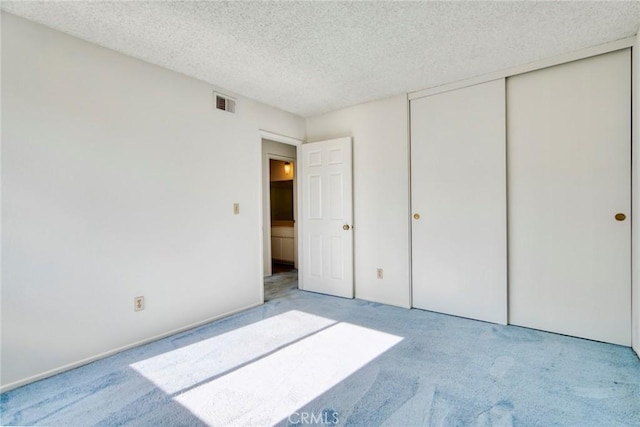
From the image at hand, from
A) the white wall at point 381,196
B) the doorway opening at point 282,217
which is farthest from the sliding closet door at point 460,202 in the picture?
the doorway opening at point 282,217

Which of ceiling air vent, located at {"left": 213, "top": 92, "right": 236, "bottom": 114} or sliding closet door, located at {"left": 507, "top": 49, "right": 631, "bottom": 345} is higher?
ceiling air vent, located at {"left": 213, "top": 92, "right": 236, "bottom": 114}

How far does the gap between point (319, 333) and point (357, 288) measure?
1.26m

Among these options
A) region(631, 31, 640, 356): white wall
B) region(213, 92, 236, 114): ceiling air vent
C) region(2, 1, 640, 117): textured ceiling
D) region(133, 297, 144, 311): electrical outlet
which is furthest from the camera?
region(213, 92, 236, 114): ceiling air vent

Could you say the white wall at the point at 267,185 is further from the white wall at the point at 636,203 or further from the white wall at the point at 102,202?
the white wall at the point at 636,203

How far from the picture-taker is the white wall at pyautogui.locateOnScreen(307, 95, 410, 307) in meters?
3.67

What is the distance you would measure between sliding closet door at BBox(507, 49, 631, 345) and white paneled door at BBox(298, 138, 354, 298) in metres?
1.82

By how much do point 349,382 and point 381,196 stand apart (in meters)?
2.27

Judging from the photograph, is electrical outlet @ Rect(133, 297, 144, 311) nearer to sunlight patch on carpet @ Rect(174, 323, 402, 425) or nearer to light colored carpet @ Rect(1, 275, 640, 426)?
light colored carpet @ Rect(1, 275, 640, 426)

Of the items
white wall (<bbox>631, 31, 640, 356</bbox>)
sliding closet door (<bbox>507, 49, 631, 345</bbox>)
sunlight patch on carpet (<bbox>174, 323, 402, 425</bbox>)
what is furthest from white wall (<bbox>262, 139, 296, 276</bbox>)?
white wall (<bbox>631, 31, 640, 356</bbox>)

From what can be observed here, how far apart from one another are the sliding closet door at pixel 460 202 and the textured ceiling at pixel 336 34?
384 mm

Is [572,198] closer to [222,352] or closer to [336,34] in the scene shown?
[336,34]

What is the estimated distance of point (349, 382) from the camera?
2.10 m

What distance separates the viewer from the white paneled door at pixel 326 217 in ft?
13.3

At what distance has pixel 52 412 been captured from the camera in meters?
1.82
